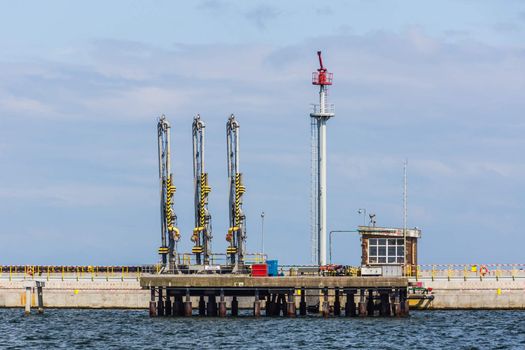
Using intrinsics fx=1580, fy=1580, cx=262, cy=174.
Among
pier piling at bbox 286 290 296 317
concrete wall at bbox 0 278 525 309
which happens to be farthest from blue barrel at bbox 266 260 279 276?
concrete wall at bbox 0 278 525 309

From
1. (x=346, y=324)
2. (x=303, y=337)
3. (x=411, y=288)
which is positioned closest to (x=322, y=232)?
(x=411, y=288)

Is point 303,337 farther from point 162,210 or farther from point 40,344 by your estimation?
point 162,210

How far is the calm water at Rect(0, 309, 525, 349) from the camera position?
10094 cm

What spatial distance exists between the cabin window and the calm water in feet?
16.1

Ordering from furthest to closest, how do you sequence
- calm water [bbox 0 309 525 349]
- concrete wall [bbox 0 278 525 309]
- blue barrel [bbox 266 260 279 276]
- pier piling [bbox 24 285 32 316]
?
1. concrete wall [bbox 0 278 525 309]
2. pier piling [bbox 24 285 32 316]
3. blue barrel [bbox 266 260 279 276]
4. calm water [bbox 0 309 525 349]

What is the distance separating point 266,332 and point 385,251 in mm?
16674

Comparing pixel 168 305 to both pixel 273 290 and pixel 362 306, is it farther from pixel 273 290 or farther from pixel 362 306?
pixel 362 306

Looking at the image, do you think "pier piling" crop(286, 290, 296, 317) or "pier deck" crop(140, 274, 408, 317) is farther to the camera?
"pier piling" crop(286, 290, 296, 317)

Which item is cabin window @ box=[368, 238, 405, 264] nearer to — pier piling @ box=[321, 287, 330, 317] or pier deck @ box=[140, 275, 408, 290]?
pier piling @ box=[321, 287, 330, 317]

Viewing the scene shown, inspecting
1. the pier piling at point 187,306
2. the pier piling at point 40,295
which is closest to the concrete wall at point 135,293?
the pier piling at point 40,295

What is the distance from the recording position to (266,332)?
106875 millimetres

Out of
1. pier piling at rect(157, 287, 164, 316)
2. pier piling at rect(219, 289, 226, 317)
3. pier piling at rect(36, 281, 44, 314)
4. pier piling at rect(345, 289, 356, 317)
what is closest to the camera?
pier piling at rect(219, 289, 226, 317)

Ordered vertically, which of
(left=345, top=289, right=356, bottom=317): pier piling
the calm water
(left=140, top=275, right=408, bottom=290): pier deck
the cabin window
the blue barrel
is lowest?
the calm water

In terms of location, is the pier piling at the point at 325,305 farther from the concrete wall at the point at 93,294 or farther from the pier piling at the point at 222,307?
the concrete wall at the point at 93,294
